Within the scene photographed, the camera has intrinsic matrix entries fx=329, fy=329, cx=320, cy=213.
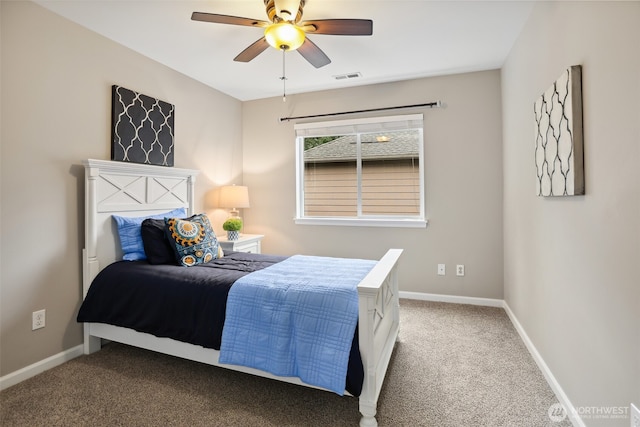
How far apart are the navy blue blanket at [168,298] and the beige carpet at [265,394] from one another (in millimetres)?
311

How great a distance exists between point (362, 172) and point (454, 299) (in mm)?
1781

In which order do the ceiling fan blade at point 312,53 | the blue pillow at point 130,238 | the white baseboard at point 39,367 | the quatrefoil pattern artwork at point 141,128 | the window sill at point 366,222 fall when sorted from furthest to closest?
the window sill at point 366,222
the quatrefoil pattern artwork at point 141,128
the blue pillow at point 130,238
the ceiling fan blade at point 312,53
the white baseboard at point 39,367

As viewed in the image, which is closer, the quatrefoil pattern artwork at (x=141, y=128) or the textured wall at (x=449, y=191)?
the quatrefoil pattern artwork at (x=141, y=128)

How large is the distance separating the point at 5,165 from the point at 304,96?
298 centimetres

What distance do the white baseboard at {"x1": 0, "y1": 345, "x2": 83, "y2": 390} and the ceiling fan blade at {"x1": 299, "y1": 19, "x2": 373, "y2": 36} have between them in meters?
2.82

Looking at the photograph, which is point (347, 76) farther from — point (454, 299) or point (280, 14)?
point (454, 299)

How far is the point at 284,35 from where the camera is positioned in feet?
6.57

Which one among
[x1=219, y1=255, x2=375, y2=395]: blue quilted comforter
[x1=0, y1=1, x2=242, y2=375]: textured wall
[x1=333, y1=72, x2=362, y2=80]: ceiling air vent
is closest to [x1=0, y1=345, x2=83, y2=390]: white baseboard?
[x1=0, y1=1, x2=242, y2=375]: textured wall

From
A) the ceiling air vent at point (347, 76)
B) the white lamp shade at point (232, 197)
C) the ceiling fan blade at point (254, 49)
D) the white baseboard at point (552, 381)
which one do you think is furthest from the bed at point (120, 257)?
the ceiling air vent at point (347, 76)

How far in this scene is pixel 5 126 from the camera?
2078 millimetres

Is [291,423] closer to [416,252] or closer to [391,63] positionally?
[416,252]

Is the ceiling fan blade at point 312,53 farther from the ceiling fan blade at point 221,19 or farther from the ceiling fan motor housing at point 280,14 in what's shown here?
the ceiling fan blade at point 221,19

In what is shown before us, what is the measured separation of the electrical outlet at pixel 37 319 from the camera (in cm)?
224

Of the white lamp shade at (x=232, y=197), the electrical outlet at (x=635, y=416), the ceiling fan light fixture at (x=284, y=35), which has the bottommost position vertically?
the electrical outlet at (x=635, y=416)
